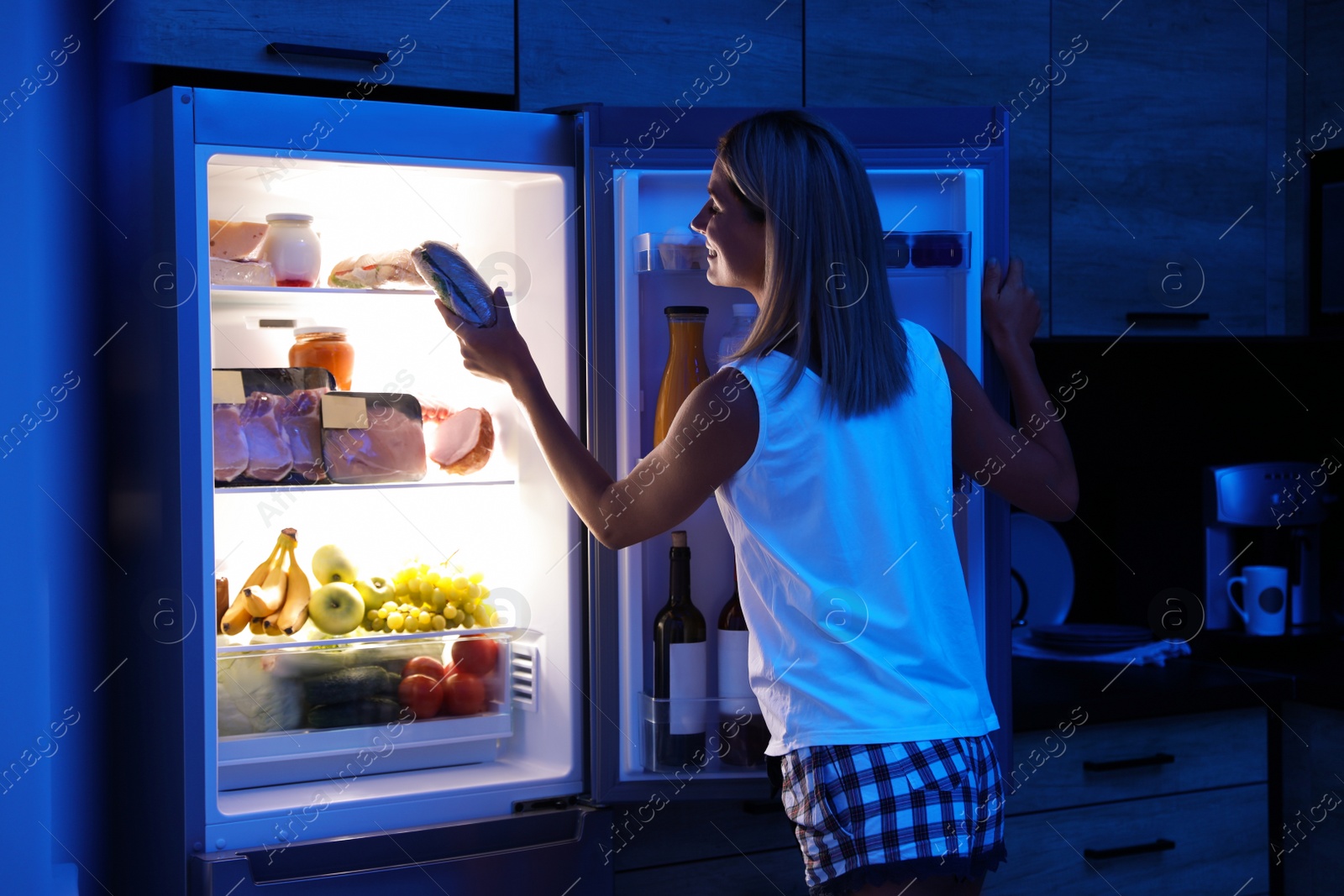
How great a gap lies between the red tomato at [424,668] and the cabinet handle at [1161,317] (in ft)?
4.46

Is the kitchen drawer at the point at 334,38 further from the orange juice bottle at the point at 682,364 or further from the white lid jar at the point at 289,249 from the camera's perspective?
the orange juice bottle at the point at 682,364

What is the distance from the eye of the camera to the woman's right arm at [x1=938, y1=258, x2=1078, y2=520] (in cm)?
138

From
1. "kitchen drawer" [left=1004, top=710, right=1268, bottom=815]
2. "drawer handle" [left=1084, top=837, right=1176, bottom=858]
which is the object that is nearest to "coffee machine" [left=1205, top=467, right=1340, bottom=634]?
"kitchen drawer" [left=1004, top=710, right=1268, bottom=815]

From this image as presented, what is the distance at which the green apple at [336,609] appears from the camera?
5.42 feet

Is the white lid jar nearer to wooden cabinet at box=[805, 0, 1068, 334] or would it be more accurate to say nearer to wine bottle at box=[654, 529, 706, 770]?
wine bottle at box=[654, 529, 706, 770]

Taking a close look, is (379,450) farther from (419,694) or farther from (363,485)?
(419,694)

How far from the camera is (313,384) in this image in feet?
5.55

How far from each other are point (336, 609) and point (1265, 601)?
5.67 feet

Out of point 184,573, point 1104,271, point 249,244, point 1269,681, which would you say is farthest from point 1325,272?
point 184,573

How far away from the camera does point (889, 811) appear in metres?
1.16

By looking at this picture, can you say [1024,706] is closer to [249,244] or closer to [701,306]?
[701,306]

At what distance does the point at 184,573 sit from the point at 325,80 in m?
0.72

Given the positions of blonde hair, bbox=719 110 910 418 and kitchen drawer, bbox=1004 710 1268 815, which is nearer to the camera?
blonde hair, bbox=719 110 910 418

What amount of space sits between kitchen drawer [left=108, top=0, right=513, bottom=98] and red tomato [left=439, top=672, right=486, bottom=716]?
0.85 meters
